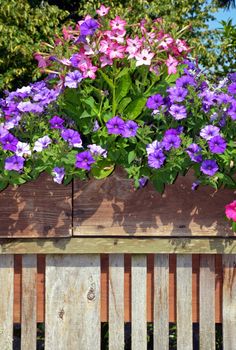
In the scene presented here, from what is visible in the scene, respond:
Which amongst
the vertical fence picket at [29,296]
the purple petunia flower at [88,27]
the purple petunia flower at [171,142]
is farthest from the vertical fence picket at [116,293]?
the purple petunia flower at [88,27]

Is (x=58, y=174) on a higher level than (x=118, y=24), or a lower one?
lower

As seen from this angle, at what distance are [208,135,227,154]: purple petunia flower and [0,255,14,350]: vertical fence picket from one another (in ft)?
3.83

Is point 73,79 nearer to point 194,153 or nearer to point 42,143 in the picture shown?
point 42,143

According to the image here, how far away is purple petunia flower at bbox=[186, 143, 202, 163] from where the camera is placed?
3.03 metres

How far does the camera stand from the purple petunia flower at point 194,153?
303 centimetres

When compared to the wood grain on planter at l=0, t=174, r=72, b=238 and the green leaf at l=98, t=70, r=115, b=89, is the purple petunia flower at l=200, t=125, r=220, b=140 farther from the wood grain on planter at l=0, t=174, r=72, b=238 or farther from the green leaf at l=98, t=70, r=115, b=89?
A: the wood grain on planter at l=0, t=174, r=72, b=238

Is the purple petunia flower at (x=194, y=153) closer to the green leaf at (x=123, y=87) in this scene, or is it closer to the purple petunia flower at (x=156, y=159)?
the purple petunia flower at (x=156, y=159)

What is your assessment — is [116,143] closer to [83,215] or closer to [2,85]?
[83,215]

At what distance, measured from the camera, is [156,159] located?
119 inches

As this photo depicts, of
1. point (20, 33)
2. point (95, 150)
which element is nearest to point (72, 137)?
point (95, 150)

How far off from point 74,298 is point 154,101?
3.54 ft

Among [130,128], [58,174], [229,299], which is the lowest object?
[229,299]

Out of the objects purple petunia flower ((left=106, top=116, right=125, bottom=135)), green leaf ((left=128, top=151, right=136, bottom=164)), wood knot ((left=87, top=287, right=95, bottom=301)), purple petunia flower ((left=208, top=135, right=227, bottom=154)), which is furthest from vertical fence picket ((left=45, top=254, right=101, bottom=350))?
purple petunia flower ((left=208, top=135, right=227, bottom=154))

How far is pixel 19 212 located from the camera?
317 centimetres
